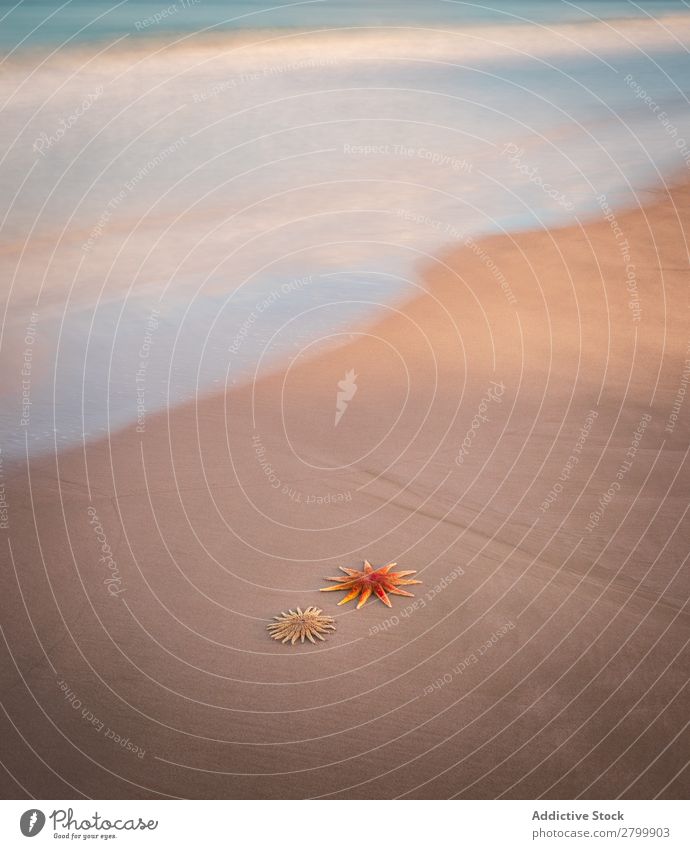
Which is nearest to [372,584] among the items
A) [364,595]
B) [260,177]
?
[364,595]

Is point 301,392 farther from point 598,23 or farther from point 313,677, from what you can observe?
point 598,23

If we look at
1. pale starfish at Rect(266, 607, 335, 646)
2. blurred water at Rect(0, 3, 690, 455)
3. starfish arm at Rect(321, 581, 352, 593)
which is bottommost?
pale starfish at Rect(266, 607, 335, 646)

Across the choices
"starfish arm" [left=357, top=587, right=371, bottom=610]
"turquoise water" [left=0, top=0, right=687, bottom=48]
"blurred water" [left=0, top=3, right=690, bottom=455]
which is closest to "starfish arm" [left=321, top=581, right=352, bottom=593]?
"starfish arm" [left=357, top=587, right=371, bottom=610]

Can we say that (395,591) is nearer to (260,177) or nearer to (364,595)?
(364,595)

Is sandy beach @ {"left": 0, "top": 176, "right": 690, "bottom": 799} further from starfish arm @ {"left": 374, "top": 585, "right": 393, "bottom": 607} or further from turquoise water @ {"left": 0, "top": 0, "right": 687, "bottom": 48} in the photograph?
turquoise water @ {"left": 0, "top": 0, "right": 687, "bottom": 48}

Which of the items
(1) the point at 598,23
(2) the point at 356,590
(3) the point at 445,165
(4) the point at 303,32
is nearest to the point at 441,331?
(2) the point at 356,590
